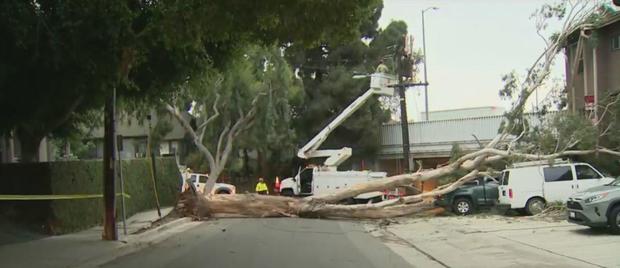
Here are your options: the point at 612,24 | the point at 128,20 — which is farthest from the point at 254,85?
the point at 128,20

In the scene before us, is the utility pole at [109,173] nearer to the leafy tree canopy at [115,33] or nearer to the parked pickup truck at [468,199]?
the leafy tree canopy at [115,33]

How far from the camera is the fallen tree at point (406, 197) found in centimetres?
2448

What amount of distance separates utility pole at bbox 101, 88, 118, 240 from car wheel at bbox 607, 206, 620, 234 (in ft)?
38.4

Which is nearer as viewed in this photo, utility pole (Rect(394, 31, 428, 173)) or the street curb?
the street curb

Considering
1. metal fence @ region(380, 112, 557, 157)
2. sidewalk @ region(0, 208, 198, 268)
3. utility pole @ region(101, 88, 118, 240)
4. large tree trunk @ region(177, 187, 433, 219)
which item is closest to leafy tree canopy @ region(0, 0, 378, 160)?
utility pole @ region(101, 88, 118, 240)

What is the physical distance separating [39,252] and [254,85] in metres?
25.9

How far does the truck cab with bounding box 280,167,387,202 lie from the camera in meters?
29.7

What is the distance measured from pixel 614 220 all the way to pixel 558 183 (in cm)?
766

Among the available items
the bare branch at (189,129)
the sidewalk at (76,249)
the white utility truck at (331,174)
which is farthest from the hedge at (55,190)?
the bare branch at (189,129)

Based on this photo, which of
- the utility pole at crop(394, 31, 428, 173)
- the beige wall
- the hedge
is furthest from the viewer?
the utility pole at crop(394, 31, 428, 173)

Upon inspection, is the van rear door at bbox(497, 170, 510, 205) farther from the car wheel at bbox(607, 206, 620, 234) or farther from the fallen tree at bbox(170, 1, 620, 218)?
the car wheel at bbox(607, 206, 620, 234)

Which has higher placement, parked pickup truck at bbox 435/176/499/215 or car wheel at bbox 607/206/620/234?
car wheel at bbox 607/206/620/234

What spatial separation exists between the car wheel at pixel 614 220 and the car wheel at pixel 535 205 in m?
7.51

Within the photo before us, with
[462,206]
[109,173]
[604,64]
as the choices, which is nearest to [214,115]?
[462,206]
